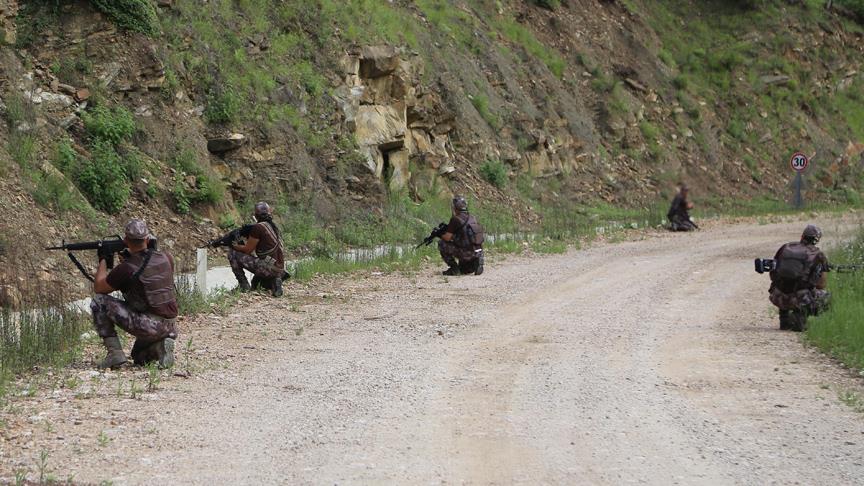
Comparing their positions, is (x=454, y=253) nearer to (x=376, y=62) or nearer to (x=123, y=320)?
(x=376, y=62)

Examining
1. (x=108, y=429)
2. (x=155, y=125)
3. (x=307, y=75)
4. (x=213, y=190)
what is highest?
(x=307, y=75)

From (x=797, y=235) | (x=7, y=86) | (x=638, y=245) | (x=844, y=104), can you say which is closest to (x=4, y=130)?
(x=7, y=86)

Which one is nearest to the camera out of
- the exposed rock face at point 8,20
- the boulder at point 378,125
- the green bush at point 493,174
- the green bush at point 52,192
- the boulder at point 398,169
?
the green bush at point 52,192

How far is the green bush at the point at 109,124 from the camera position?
18.8 meters

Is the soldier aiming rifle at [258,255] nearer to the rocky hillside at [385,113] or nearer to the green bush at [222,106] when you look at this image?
the rocky hillside at [385,113]

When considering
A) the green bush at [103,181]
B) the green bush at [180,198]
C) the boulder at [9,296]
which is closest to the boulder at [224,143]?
the green bush at [180,198]

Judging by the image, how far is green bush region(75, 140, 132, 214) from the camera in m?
17.9

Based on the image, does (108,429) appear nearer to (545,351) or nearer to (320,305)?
(545,351)

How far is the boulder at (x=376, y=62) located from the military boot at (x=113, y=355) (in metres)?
18.0

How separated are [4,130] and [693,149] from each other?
29858 millimetres

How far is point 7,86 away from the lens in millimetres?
17875

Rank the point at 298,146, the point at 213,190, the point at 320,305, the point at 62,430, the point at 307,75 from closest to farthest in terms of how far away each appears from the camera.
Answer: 1. the point at 62,430
2. the point at 320,305
3. the point at 213,190
4. the point at 298,146
5. the point at 307,75

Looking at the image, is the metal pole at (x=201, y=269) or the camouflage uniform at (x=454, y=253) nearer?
the metal pole at (x=201, y=269)

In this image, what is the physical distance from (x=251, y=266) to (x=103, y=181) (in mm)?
4261
